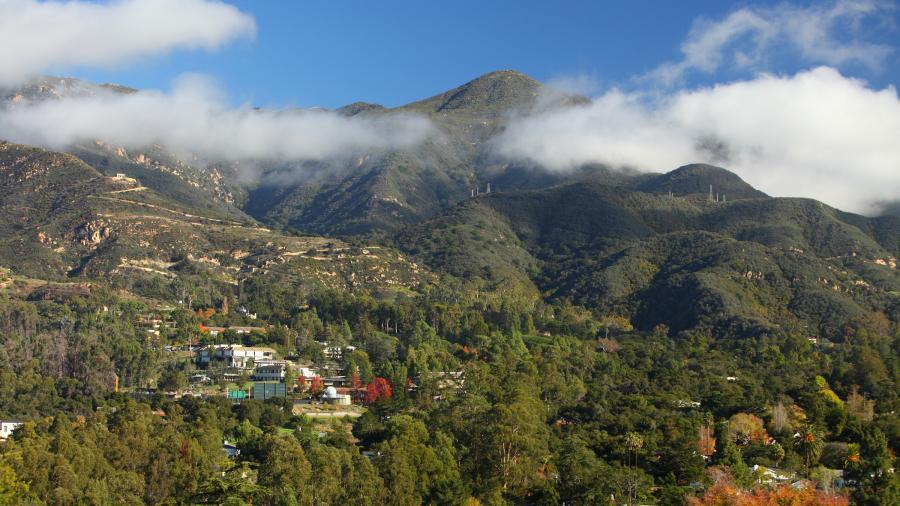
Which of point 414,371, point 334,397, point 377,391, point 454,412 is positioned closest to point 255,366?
point 334,397

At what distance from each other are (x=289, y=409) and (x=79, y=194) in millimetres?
105916

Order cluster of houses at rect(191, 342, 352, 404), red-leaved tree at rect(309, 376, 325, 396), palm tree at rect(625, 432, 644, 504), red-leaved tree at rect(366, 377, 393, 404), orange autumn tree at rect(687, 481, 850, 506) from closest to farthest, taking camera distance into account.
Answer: orange autumn tree at rect(687, 481, 850, 506) → palm tree at rect(625, 432, 644, 504) → red-leaved tree at rect(366, 377, 393, 404) → red-leaved tree at rect(309, 376, 325, 396) → cluster of houses at rect(191, 342, 352, 404)

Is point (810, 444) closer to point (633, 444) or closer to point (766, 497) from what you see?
point (633, 444)

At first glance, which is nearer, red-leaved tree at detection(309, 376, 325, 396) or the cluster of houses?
red-leaved tree at detection(309, 376, 325, 396)

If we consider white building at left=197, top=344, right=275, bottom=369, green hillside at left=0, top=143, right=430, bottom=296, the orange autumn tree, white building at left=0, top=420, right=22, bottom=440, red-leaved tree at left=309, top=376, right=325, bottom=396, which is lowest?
the orange autumn tree

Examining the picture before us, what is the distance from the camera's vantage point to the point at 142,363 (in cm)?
11475

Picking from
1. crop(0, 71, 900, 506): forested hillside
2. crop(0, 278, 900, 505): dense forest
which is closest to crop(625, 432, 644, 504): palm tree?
crop(0, 278, 900, 505): dense forest

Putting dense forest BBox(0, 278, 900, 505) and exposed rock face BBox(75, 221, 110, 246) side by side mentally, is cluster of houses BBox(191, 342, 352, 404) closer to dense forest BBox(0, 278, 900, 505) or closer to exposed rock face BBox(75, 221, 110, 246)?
dense forest BBox(0, 278, 900, 505)

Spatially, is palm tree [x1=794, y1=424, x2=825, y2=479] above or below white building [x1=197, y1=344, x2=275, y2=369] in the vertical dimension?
below

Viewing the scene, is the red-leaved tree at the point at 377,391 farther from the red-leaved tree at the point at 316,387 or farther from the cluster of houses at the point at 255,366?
the red-leaved tree at the point at 316,387

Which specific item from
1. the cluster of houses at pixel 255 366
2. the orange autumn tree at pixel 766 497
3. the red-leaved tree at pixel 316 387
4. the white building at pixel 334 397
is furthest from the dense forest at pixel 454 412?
the white building at pixel 334 397

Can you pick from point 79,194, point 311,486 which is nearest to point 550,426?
point 311,486

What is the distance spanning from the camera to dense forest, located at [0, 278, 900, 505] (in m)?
68.1

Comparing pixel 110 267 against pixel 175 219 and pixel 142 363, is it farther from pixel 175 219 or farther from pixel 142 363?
pixel 142 363
